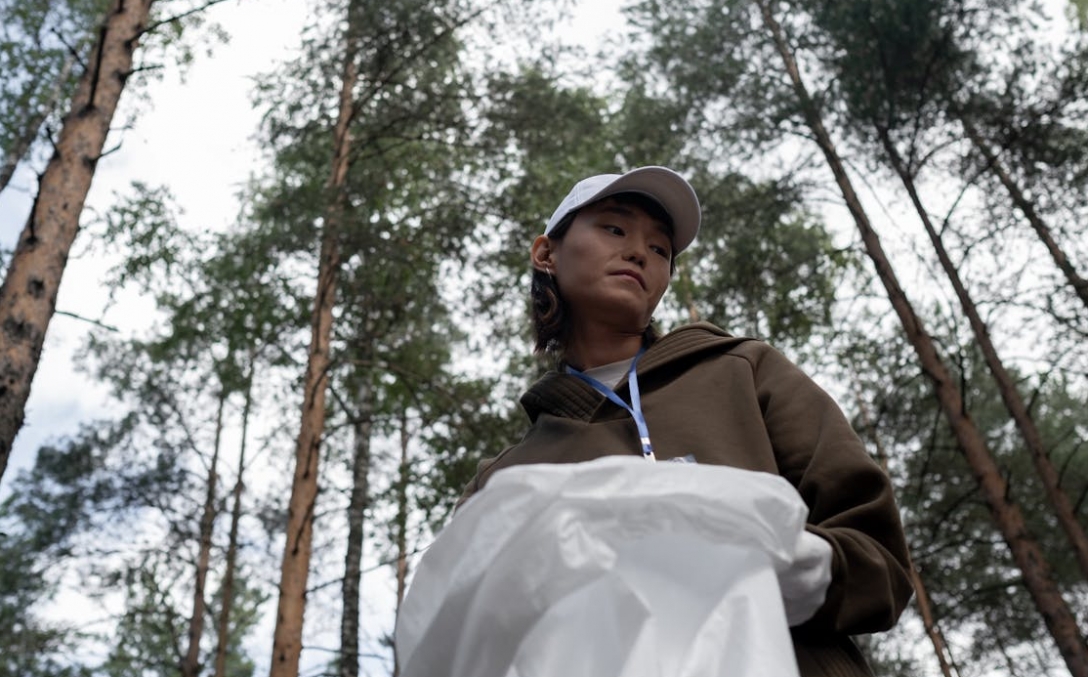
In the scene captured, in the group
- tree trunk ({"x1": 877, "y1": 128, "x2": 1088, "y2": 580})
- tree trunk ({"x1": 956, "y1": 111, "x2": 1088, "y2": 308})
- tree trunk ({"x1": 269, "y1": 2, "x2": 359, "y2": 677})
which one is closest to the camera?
tree trunk ({"x1": 269, "y1": 2, "x2": 359, "y2": 677})

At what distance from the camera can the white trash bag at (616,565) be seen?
1.21m

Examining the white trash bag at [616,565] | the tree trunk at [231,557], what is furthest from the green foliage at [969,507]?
the white trash bag at [616,565]

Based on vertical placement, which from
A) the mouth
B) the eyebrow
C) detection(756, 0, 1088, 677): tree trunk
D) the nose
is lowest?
the mouth

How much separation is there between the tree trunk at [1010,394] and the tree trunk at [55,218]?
7455mm

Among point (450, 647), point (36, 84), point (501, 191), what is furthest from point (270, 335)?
point (450, 647)

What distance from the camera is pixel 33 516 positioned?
15.2 metres

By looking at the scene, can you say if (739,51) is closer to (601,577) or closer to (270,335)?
(270,335)

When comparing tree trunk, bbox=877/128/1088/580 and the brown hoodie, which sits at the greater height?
tree trunk, bbox=877/128/1088/580

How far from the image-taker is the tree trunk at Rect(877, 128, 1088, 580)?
27.2 ft

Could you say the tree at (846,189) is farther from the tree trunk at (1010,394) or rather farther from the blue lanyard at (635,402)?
the blue lanyard at (635,402)

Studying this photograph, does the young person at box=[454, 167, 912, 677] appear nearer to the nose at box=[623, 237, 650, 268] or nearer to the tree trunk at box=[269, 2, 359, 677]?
the nose at box=[623, 237, 650, 268]

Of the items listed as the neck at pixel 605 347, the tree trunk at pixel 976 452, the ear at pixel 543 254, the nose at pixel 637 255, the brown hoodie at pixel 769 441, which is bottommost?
the brown hoodie at pixel 769 441

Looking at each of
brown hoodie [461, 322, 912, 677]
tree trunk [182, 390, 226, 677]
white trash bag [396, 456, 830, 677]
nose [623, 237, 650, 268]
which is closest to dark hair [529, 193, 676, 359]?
nose [623, 237, 650, 268]

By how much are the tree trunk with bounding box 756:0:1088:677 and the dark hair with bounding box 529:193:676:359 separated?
269 inches
